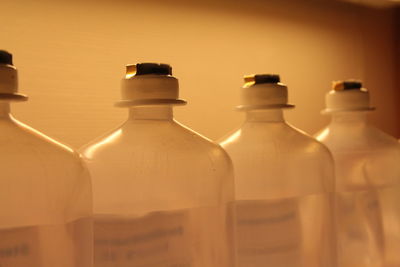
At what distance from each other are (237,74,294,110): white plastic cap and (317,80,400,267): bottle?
16 centimetres

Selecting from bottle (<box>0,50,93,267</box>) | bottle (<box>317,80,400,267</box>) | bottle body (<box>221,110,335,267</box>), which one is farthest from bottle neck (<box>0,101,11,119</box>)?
bottle (<box>317,80,400,267</box>)

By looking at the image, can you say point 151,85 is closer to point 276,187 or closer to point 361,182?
point 276,187

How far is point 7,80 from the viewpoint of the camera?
43 cm

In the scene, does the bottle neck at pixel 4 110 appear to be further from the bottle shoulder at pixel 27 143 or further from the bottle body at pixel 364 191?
the bottle body at pixel 364 191

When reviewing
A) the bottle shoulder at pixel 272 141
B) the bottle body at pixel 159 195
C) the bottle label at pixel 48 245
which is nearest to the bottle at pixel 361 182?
the bottle shoulder at pixel 272 141

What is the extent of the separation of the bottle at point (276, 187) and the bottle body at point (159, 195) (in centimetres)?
6

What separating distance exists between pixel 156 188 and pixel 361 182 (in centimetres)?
A: 36

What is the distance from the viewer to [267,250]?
2.01 feet

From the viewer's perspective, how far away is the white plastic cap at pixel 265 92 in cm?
63

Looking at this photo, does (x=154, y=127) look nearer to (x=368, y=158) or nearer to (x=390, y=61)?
(x=368, y=158)

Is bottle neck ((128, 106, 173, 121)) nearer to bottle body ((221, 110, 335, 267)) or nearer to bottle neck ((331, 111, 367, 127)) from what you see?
bottle body ((221, 110, 335, 267))

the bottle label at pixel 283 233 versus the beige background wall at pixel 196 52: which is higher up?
the beige background wall at pixel 196 52

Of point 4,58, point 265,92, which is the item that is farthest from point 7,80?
point 265,92

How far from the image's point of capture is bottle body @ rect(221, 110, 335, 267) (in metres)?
0.62
